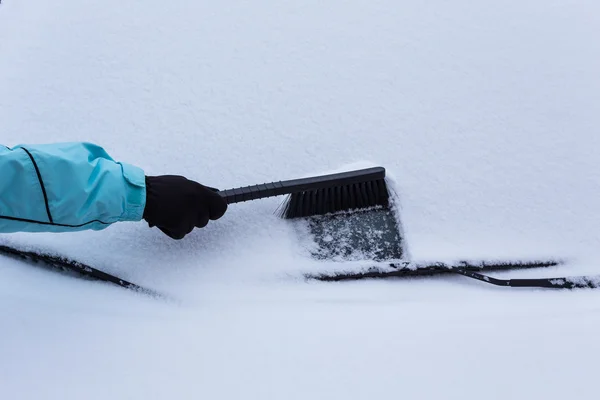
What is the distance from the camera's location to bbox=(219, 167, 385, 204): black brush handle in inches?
50.4

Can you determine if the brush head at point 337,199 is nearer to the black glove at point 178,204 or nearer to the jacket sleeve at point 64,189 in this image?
the black glove at point 178,204

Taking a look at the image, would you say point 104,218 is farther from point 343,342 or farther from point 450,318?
point 450,318

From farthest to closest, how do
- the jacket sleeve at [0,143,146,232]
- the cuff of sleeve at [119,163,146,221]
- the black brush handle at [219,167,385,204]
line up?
1. the black brush handle at [219,167,385,204]
2. the cuff of sleeve at [119,163,146,221]
3. the jacket sleeve at [0,143,146,232]

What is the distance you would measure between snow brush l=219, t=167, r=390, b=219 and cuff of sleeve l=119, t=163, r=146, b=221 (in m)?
0.19

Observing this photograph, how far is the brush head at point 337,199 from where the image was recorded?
134 cm

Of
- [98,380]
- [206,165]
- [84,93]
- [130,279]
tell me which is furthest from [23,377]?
[84,93]

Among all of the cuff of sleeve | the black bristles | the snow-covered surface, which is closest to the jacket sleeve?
the cuff of sleeve

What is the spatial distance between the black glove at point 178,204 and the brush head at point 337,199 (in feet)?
0.64

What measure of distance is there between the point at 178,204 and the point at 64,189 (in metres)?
0.24

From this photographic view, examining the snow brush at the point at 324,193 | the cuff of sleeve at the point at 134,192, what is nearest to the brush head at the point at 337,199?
the snow brush at the point at 324,193

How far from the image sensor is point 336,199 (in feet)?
4.45

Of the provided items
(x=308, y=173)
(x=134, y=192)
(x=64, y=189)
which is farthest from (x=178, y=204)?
(x=308, y=173)

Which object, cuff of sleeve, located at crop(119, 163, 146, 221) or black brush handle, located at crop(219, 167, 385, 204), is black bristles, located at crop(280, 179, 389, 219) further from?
cuff of sleeve, located at crop(119, 163, 146, 221)

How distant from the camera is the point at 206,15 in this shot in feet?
5.05
